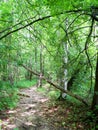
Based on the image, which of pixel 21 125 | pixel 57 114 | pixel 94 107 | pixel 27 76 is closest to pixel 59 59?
pixel 57 114

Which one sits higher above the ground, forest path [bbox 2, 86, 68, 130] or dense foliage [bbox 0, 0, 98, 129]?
dense foliage [bbox 0, 0, 98, 129]

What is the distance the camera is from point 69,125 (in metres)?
8.12

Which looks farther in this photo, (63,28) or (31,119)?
(31,119)

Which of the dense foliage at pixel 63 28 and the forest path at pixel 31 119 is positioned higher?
the dense foliage at pixel 63 28

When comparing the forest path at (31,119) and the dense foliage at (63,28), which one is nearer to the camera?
the dense foliage at (63,28)

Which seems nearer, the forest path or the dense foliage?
the dense foliage

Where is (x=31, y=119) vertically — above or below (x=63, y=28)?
below

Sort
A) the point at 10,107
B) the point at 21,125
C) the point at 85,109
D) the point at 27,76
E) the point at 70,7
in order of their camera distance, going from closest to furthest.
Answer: the point at 70,7 < the point at 21,125 < the point at 85,109 < the point at 10,107 < the point at 27,76

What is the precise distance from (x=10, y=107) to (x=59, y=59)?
407 cm

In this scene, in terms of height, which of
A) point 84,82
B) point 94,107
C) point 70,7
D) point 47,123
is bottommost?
point 47,123

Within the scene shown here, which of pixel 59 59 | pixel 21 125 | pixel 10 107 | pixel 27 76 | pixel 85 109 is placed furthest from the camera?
pixel 27 76

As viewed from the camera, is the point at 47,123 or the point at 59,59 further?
the point at 59,59

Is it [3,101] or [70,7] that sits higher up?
[70,7]

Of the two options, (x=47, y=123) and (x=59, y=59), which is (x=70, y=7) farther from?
(x=59, y=59)
